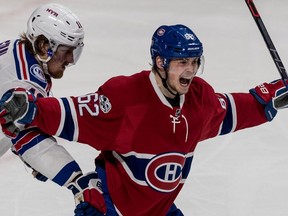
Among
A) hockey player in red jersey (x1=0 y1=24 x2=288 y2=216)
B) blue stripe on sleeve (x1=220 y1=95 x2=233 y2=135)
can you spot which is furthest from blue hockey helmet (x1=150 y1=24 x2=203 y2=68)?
blue stripe on sleeve (x1=220 y1=95 x2=233 y2=135)

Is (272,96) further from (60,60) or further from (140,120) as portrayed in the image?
(60,60)

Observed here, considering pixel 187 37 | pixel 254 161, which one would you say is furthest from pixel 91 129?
pixel 254 161

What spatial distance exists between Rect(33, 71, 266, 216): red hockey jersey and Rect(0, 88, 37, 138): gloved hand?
1.7 inches

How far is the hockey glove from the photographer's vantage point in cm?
333

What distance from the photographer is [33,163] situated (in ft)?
10.4

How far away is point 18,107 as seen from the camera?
2.93 m

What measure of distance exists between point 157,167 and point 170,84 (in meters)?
0.30

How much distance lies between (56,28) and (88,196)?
2.75 feet

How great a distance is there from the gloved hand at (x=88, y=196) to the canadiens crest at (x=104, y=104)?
0.27 meters

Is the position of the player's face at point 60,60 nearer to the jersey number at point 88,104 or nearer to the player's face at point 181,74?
the jersey number at point 88,104

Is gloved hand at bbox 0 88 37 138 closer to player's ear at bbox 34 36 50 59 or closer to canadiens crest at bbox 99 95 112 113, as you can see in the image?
canadiens crest at bbox 99 95 112 113

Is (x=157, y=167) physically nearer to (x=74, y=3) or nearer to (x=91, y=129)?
(x=91, y=129)

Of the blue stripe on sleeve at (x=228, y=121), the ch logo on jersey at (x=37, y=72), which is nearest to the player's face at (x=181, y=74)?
the blue stripe on sleeve at (x=228, y=121)

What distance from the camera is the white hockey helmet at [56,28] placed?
3.57 metres
